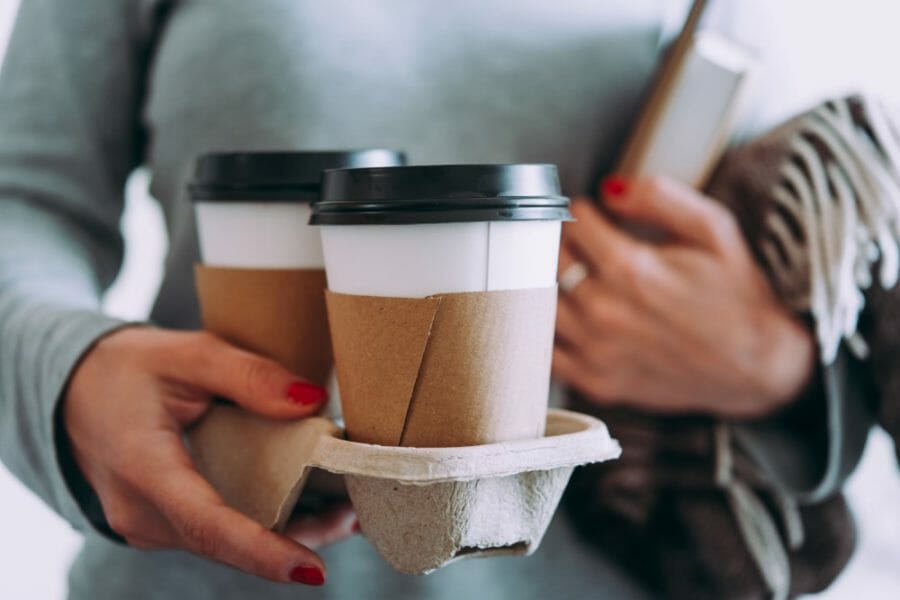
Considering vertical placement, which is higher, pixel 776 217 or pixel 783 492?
pixel 776 217

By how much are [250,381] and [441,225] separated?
0.40 feet

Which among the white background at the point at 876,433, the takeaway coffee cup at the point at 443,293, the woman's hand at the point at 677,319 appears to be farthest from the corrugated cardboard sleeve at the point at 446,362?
the white background at the point at 876,433

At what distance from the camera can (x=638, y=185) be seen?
1.74 feet

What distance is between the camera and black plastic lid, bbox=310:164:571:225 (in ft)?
0.90

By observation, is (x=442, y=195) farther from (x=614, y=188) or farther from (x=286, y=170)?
(x=614, y=188)

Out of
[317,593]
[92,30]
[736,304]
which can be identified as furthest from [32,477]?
[736,304]

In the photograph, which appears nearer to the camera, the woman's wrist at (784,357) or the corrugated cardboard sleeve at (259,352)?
the corrugated cardboard sleeve at (259,352)

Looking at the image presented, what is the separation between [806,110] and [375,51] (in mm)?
276

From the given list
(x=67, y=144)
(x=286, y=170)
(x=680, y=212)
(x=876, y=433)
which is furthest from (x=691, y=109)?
(x=876, y=433)

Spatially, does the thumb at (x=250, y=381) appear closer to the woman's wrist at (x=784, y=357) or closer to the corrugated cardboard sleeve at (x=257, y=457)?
the corrugated cardboard sleeve at (x=257, y=457)

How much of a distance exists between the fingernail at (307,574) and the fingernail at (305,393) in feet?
0.21

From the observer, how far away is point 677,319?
0.52 metres

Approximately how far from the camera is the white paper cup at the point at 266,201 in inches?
13.7

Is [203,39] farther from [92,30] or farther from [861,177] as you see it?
[861,177]
